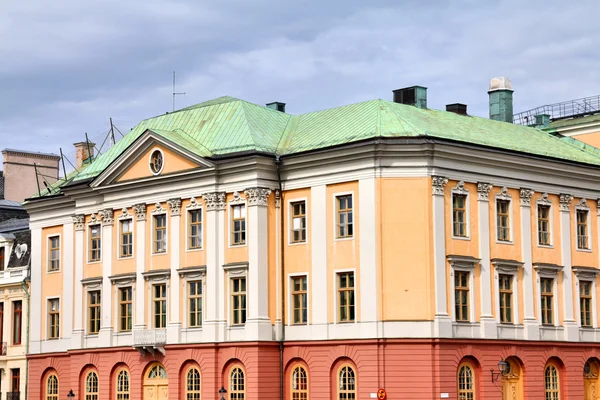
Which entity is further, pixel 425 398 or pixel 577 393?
pixel 577 393

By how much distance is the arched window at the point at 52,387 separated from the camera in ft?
227

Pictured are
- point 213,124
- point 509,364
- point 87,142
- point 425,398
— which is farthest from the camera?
point 87,142

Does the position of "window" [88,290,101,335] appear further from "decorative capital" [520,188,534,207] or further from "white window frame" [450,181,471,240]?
"decorative capital" [520,188,534,207]

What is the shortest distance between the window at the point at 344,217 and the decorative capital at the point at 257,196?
348 centimetres

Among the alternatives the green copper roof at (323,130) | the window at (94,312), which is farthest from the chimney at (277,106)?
the window at (94,312)

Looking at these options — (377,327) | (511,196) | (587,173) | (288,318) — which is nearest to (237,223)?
(288,318)

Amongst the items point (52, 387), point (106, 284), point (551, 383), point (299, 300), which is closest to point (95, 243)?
point (106, 284)

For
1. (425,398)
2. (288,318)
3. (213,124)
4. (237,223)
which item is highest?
(213,124)

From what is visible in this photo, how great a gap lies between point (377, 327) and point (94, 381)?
58.4 ft

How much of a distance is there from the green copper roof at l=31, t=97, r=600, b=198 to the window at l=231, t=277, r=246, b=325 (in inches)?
235

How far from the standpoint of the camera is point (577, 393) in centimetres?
6041

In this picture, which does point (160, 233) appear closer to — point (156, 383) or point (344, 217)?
point (156, 383)

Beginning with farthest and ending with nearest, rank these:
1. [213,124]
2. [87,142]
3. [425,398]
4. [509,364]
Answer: [87,142] < [213,124] < [509,364] < [425,398]

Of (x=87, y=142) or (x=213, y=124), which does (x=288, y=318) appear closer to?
(x=213, y=124)
